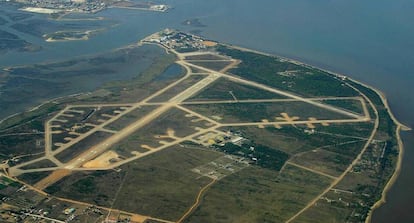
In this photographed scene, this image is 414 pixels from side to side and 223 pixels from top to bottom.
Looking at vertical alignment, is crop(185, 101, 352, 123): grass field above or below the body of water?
below

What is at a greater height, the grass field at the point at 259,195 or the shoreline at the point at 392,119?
the shoreline at the point at 392,119

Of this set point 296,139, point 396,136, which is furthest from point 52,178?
Result: point 396,136

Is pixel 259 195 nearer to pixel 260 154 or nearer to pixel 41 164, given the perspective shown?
pixel 260 154

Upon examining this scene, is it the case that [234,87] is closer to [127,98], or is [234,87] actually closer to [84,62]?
[127,98]

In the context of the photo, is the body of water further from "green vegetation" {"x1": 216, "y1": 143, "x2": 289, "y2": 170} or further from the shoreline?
"green vegetation" {"x1": 216, "y1": 143, "x2": 289, "y2": 170}

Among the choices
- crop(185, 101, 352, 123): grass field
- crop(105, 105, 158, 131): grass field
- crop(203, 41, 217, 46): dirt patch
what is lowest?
crop(105, 105, 158, 131): grass field

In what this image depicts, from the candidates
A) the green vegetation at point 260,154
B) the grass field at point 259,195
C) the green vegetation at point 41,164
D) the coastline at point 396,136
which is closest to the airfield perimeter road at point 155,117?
the green vegetation at point 41,164

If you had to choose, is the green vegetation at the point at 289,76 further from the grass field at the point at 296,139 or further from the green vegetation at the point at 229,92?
the grass field at the point at 296,139

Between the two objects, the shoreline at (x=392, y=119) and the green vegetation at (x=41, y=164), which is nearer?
the shoreline at (x=392, y=119)

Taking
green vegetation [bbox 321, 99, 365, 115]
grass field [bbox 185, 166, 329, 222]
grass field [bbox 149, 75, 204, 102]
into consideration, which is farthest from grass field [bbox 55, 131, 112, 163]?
green vegetation [bbox 321, 99, 365, 115]
